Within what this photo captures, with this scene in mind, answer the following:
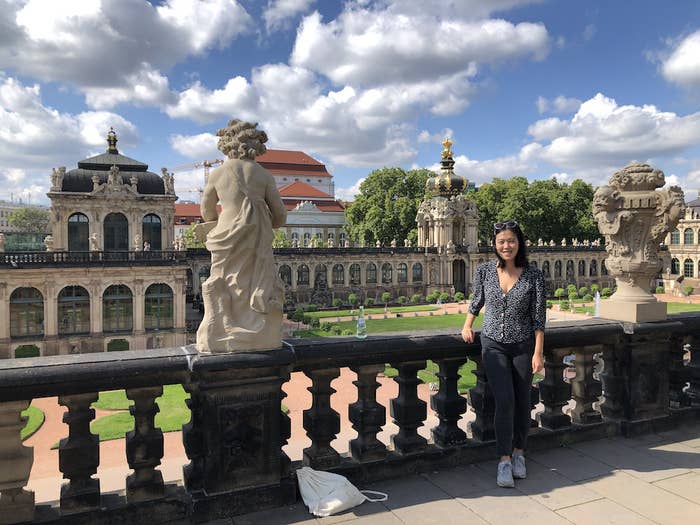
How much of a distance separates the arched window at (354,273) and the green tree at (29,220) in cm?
9404

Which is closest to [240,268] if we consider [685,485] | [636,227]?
[685,485]

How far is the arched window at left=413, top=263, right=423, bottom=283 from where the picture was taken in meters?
62.5

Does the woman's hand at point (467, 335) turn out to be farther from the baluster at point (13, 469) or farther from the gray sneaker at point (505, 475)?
the baluster at point (13, 469)

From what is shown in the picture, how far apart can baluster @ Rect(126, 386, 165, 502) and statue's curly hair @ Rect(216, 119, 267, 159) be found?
2.22 m

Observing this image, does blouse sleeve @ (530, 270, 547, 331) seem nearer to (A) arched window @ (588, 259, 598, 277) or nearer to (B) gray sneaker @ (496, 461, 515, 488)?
(B) gray sneaker @ (496, 461, 515, 488)

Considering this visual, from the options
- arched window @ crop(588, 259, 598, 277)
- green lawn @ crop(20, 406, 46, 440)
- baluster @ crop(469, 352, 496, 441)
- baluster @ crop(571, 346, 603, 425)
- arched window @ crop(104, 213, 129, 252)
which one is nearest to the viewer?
baluster @ crop(469, 352, 496, 441)

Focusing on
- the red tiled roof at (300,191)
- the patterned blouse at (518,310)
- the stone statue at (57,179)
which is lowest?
the patterned blouse at (518,310)

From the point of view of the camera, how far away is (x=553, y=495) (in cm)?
514

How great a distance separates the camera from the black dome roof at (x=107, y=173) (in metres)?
37.4

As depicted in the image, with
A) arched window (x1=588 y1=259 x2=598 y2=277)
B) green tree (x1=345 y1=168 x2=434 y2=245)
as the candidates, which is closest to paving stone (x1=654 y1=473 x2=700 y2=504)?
green tree (x1=345 y1=168 x2=434 y2=245)

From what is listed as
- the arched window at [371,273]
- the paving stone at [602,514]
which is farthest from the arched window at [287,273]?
the paving stone at [602,514]

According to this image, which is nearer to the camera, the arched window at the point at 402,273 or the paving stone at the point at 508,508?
the paving stone at the point at 508,508

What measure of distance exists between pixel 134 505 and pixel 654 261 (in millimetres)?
6238

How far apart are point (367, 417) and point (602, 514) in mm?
2236
